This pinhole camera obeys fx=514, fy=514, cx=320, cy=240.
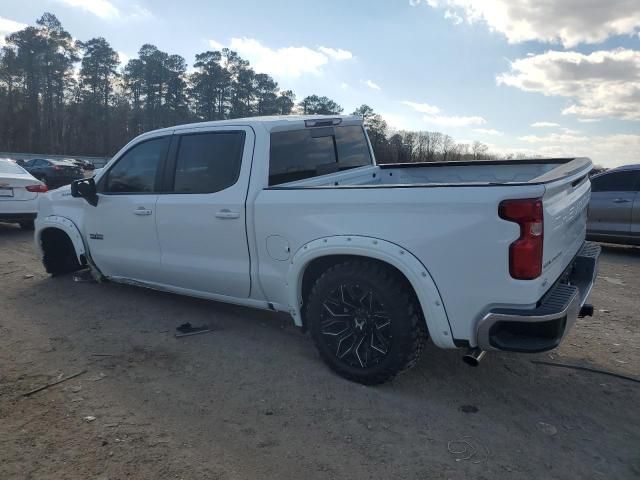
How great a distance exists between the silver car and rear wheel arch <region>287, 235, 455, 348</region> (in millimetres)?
7098

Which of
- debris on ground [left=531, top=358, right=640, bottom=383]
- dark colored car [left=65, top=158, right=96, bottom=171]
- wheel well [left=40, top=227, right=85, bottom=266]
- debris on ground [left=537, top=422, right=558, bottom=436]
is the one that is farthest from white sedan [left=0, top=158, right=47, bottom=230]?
dark colored car [left=65, top=158, right=96, bottom=171]

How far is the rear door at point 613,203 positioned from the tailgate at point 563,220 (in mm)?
5487

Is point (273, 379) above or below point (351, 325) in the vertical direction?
below

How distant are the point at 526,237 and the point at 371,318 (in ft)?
3.83

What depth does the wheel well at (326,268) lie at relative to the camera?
11.1 ft

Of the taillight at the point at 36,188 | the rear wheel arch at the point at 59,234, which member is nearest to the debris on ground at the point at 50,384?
the rear wheel arch at the point at 59,234

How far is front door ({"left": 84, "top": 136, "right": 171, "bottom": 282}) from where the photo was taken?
4.89 meters

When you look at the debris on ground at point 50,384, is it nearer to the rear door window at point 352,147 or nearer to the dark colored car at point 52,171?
the rear door window at point 352,147

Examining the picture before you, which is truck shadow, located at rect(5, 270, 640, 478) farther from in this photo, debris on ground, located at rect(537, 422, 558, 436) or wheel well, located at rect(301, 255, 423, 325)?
wheel well, located at rect(301, 255, 423, 325)

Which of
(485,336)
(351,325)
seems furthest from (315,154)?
(485,336)

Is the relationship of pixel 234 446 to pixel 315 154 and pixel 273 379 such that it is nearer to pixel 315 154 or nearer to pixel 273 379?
pixel 273 379

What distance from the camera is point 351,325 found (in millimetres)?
3619

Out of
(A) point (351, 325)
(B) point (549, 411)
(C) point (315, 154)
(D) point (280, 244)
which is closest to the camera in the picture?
(B) point (549, 411)

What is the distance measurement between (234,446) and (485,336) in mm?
1583
